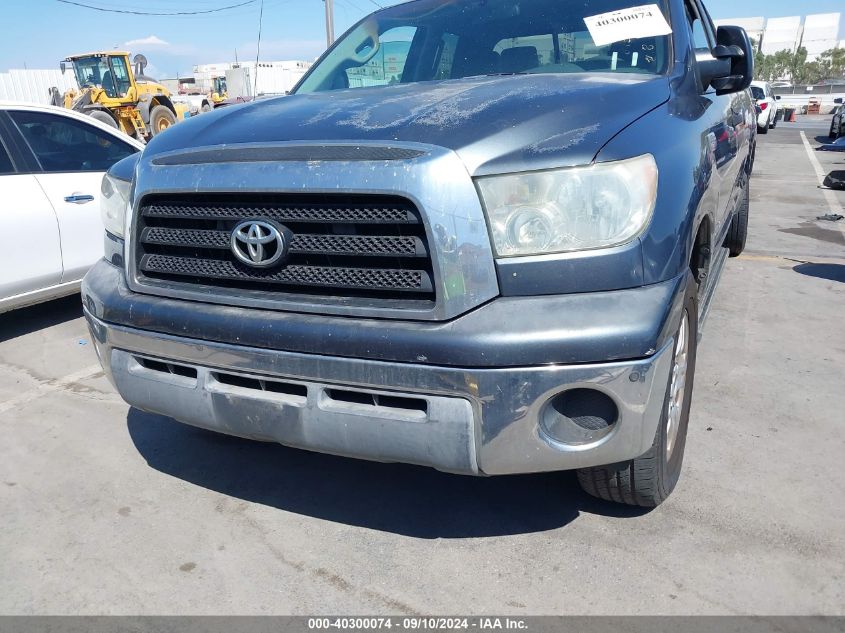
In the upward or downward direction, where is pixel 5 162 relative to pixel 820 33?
upward

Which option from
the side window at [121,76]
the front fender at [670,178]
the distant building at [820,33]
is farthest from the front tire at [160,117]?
the distant building at [820,33]

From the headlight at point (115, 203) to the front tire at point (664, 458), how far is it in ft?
6.28

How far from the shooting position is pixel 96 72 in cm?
2056

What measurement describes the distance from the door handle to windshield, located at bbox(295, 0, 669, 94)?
2077 mm

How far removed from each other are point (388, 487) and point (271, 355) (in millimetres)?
961

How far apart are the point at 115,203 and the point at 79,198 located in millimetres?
2410

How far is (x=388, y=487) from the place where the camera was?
280 centimetres

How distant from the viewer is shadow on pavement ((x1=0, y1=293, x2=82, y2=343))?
197 inches

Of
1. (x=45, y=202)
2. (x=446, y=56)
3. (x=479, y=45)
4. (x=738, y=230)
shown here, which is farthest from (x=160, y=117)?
(x=479, y=45)

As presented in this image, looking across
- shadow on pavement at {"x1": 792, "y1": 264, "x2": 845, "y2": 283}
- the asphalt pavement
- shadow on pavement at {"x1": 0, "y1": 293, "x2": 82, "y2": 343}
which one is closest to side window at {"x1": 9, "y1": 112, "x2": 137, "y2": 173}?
shadow on pavement at {"x1": 0, "y1": 293, "x2": 82, "y2": 343}

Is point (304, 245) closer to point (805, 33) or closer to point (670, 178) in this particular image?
point (670, 178)

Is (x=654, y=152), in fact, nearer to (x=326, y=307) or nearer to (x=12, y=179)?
(x=326, y=307)

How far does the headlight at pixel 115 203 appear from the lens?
265 cm

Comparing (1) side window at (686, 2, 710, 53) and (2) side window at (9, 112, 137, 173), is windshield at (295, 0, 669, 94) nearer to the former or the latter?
(1) side window at (686, 2, 710, 53)
